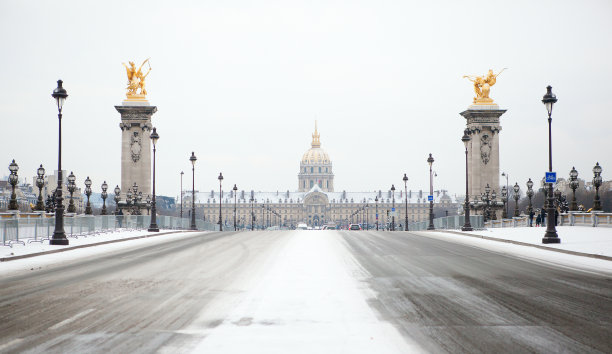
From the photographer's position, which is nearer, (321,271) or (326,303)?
(326,303)

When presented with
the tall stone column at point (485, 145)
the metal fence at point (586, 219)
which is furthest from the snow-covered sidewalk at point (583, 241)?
the tall stone column at point (485, 145)

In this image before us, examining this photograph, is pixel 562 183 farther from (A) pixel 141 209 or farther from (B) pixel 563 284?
(B) pixel 563 284

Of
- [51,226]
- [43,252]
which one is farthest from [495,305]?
[51,226]

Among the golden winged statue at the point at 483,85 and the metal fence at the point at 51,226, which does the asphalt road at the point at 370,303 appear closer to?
the metal fence at the point at 51,226

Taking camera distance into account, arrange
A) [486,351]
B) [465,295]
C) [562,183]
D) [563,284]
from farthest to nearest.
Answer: [562,183], [563,284], [465,295], [486,351]

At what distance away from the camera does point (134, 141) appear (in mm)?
59688

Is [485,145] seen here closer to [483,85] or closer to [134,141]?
[483,85]

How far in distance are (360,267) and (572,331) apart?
9.08m

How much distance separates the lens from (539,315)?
9719 mm

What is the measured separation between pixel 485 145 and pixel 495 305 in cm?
5348

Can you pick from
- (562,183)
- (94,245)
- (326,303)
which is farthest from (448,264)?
(562,183)

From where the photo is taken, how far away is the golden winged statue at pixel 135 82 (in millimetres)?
60612

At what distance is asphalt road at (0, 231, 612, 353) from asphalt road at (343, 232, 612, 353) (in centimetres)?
2

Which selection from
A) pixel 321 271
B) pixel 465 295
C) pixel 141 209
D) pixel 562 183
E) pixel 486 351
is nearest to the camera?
pixel 486 351
